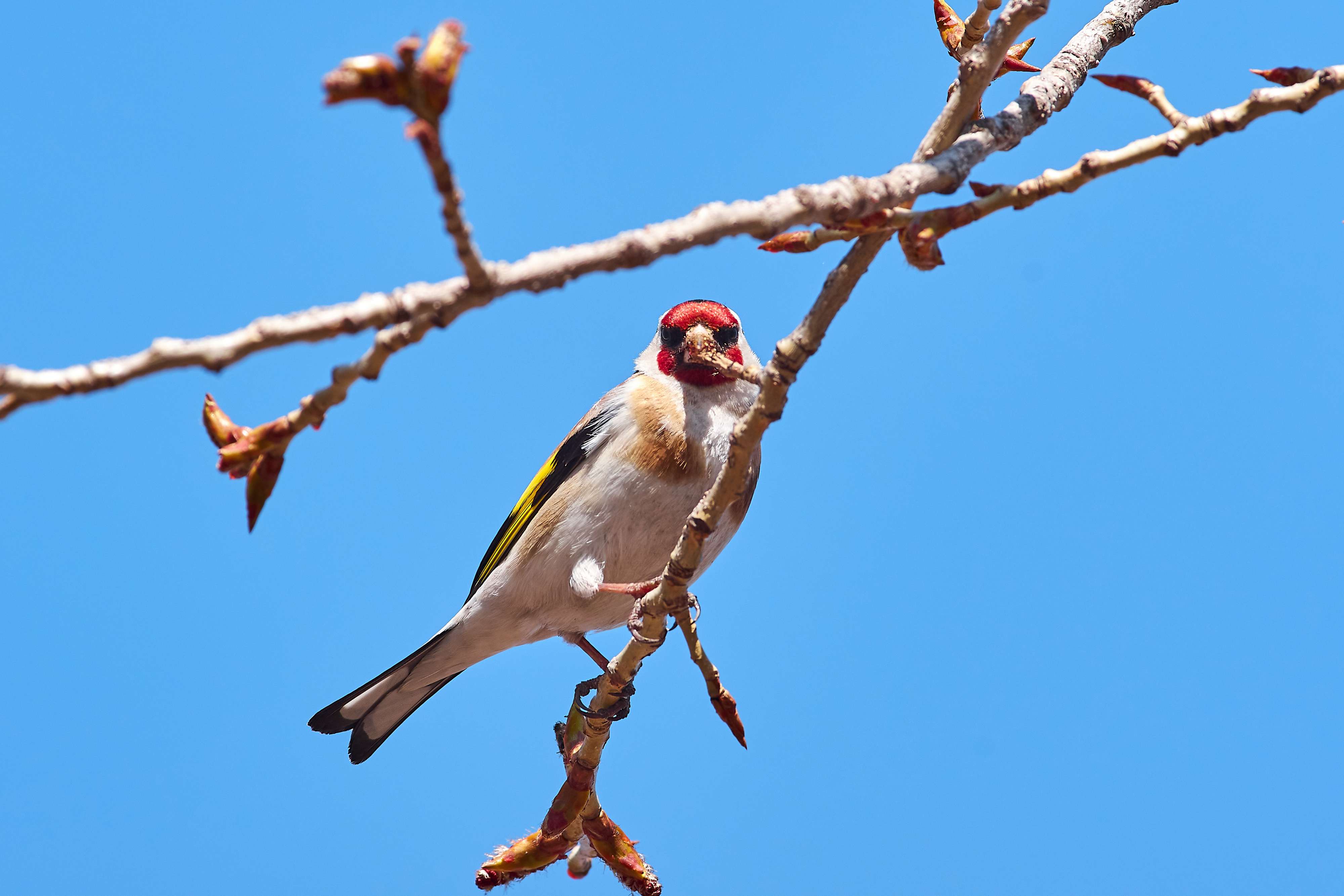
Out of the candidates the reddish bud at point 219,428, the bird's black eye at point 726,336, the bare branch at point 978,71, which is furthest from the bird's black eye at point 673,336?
the reddish bud at point 219,428

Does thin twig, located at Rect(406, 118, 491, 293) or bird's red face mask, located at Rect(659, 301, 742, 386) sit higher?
bird's red face mask, located at Rect(659, 301, 742, 386)

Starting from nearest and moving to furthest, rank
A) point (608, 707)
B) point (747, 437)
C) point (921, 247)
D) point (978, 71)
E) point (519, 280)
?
point (519, 280) < point (921, 247) < point (747, 437) < point (978, 71) < point (608, 707)

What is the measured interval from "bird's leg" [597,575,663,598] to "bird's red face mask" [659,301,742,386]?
101 cm

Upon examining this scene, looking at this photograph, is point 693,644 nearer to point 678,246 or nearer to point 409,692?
point 678,246

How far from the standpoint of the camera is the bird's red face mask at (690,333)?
5141mm

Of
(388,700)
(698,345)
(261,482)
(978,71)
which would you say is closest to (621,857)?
(388,700)

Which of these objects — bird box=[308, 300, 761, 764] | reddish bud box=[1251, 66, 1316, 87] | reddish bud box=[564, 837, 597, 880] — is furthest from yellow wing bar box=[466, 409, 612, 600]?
reddish bud box=[1251, 66, 1316, 87]

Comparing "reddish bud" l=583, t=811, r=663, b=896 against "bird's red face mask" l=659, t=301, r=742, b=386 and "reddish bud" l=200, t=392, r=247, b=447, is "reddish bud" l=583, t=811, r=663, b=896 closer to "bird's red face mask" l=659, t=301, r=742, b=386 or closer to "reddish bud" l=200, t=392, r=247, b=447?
"bird's red face mask" l=659, t=301, r=742, b=386

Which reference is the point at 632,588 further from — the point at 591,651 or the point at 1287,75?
the point at 1287,75

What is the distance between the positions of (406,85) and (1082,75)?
2.85m

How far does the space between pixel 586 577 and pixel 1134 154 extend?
10.4ft

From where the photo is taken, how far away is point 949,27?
12.1ft

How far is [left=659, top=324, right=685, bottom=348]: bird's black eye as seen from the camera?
5301 mm

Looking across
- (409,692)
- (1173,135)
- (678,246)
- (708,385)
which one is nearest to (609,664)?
(708,385)
